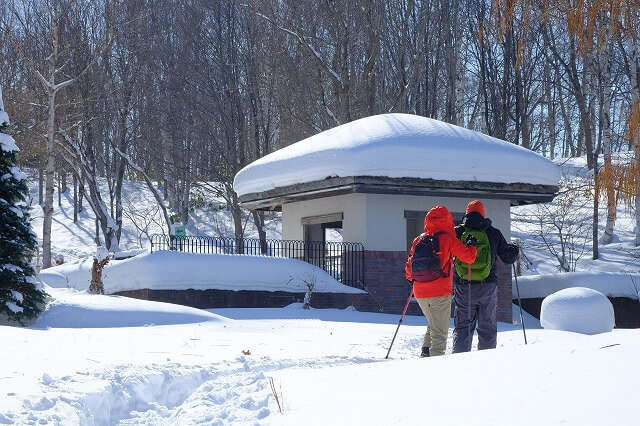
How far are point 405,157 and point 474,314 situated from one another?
861 cm

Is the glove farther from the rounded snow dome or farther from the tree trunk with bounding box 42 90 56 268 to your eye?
the tree trunk with bounding box 42 90 56 268

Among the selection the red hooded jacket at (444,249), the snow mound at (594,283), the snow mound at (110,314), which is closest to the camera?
the red hooded jacket at (444,249)

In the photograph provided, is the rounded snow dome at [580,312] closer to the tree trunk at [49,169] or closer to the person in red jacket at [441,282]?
the person in red jacket at [441,282]

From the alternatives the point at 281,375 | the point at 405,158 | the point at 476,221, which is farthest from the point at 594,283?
the point at 281,375

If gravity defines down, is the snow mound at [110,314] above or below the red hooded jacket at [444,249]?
below

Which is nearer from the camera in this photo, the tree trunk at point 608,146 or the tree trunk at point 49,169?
the tree trunk at point 608,146

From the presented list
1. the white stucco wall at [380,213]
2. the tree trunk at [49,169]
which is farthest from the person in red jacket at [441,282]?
the tree trunk at [49,169]

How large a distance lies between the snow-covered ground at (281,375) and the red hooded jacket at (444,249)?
1.16 metres

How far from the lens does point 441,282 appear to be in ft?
30.8

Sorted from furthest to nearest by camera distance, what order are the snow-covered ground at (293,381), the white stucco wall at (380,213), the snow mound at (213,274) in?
1. the white stucco wall at (380,213)
2. the snow mound at (213,274)
3. the snow-covered ground at (293,381)

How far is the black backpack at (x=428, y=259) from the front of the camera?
30.3 ft

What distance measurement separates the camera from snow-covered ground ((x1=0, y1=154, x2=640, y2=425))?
4.84 m

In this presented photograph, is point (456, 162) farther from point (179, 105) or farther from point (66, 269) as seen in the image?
point (179, 105)

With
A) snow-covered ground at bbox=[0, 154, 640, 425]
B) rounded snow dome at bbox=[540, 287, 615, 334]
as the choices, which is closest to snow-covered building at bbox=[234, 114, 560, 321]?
snow-covered ground at bbox=[0, 154, 640, 425]
